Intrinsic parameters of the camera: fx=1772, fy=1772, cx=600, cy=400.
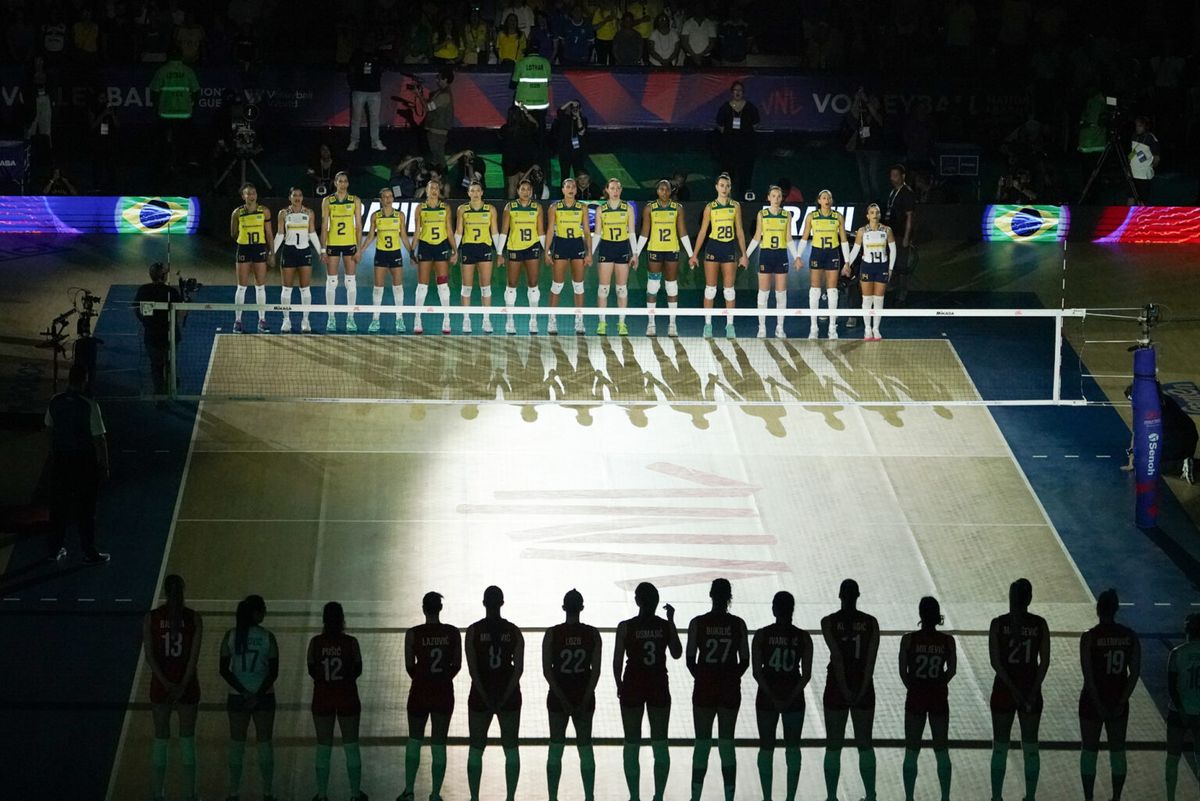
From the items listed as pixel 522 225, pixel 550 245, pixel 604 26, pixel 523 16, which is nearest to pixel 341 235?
pixel 522 225

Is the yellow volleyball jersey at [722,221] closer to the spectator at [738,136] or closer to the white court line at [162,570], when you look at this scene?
the spectator at [738,136]

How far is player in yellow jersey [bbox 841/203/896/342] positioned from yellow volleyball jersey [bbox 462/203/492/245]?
16.7 feet

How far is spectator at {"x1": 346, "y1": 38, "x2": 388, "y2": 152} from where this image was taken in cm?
3058

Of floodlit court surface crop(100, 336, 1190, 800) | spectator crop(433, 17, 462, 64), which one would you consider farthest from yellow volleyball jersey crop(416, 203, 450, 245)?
spectator crop(433, 17, 462, 64)

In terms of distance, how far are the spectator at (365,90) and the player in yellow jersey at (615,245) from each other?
24.4ft

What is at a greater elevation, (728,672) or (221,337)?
(221,337)

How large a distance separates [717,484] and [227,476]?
19.1 feet

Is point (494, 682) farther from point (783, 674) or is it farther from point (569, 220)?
point (569, 220)

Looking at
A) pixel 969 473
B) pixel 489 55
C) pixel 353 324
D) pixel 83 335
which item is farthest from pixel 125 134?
pixel 969 473

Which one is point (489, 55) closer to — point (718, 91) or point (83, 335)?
point (718, 91)

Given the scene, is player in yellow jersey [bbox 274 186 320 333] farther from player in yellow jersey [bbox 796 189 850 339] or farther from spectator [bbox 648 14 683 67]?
spectator [bbox 648 14 683 67]

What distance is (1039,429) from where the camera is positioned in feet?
74.8

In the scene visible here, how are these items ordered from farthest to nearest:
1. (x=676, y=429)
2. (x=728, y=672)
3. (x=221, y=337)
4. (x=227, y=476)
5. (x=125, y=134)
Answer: (x=125, y=134) < (x=221, y=337) < (x=676, y=429) < (x=227, y=476) < (x=728, y=672)

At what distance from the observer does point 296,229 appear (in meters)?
24.4
